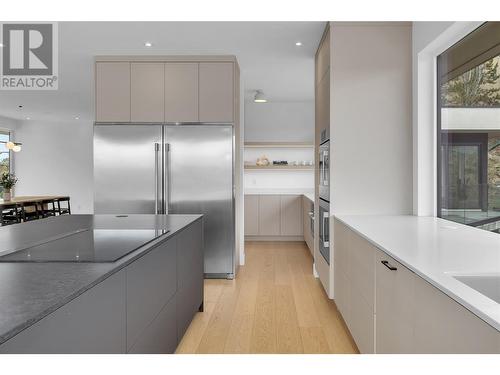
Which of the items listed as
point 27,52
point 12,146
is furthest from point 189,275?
point 12,146

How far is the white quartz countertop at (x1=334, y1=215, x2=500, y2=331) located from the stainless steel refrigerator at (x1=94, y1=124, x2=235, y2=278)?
186cm

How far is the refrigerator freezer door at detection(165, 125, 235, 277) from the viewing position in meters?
4.42

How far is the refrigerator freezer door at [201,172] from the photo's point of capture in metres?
4.42

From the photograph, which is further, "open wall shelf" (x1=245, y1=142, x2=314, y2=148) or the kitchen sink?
"open wall shelf" (x1=245, y1=142, x2=314, y2=148)

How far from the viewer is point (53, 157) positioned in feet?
33.7

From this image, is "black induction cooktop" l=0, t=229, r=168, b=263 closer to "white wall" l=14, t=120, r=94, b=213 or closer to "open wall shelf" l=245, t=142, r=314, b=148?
"open wall shelf" l=245, t=142, r=314, b=148

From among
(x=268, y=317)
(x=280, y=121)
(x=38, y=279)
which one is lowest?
(x=268, y=317)

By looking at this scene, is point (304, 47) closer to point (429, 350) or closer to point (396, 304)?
point (396, 304)

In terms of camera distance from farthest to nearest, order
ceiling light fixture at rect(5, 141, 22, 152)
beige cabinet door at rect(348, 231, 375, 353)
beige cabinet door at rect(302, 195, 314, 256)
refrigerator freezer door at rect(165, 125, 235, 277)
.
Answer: ceiling light fixture at rect(5, 141, 22, 152) → beige cabinet door at rect(302, 195, 314, 256) → refrigerator freezer door at rect(165, 125, 235, 277) → beige cabinet door at rect(348, 231, 375, 353)

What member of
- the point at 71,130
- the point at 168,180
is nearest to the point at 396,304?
the point at 168,180

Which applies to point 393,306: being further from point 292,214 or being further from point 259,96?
point 292,214

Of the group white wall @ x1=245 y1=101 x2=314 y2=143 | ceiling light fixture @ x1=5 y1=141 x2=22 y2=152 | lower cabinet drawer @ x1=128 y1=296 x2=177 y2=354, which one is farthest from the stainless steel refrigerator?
ceiling light fixture @ x1=5 y1=141 x2=22 y2=152

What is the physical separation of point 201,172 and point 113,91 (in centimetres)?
142

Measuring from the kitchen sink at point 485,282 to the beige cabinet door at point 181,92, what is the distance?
362 centimetres
